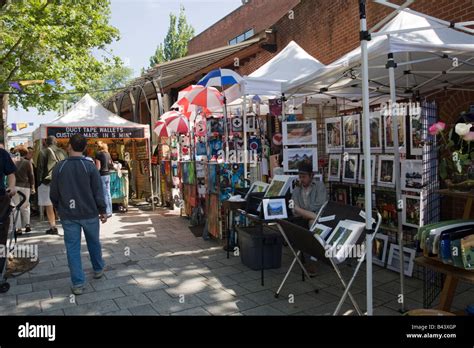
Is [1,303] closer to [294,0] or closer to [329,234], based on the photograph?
[329,234]

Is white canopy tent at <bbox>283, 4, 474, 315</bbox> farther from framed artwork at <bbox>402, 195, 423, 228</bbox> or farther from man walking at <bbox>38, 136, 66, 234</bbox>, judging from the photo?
man walking at <bbox>38, 136, 66, 234</bbox>

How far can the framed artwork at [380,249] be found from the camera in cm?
504

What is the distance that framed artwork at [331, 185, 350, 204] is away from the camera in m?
5.70

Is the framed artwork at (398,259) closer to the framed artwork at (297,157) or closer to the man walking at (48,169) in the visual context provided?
the framed artwork at (297,157)

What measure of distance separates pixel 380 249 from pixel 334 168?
1.40 metres

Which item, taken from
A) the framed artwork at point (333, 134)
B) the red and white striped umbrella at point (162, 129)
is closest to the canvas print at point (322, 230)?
the framed artwork at point (333, 134)

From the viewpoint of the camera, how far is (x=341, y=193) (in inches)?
227

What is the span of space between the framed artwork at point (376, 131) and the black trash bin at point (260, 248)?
182cm

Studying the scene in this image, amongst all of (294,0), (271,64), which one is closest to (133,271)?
(271,64)

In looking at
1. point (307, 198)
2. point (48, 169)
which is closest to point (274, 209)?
point (307, 198)

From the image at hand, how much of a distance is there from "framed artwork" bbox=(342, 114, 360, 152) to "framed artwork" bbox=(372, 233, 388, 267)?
1.26m

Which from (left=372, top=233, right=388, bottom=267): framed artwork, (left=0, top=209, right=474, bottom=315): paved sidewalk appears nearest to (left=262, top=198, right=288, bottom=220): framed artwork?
(left=0, top=209, right=474, bottom=315): paved sidewalk

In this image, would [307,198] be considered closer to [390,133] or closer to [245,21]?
[390,133]
